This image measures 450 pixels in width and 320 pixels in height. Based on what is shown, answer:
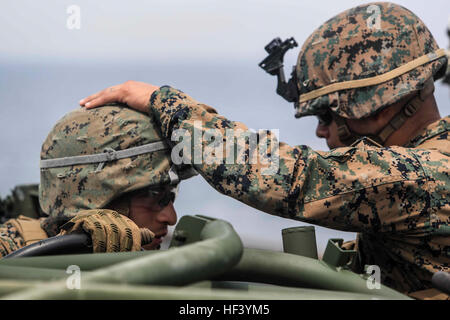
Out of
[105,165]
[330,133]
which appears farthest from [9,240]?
[330,133]

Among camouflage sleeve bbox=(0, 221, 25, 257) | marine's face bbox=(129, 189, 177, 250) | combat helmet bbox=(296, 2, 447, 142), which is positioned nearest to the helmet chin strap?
combat helmet bbox=(296, 2, 447, 142)

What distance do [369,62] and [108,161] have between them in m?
1.75

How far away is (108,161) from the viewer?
3662 mm

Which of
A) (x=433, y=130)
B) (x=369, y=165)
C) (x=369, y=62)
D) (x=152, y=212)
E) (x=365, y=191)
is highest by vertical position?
(x=369, y=62)

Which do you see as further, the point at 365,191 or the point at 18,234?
the point at 18,234

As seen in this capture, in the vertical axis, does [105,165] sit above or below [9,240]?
above

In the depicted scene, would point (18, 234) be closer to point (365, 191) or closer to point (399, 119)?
point (365, 191)

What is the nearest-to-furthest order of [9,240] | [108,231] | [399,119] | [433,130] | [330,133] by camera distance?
1. [108,231]
2. [433,130]
3. [399,119]
4. [330,133]
5. [9,240]

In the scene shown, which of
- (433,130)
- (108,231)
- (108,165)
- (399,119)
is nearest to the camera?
(108,231)

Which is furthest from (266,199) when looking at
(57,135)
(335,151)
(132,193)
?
(57,135)
